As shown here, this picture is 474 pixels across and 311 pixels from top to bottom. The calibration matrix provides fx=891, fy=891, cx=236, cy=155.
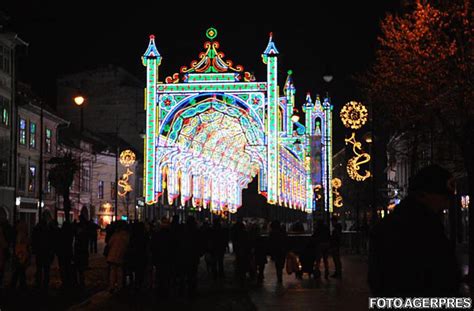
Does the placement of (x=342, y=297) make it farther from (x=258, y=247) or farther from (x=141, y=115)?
(x=141, y=115)

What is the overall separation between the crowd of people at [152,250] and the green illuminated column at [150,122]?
1986 cm

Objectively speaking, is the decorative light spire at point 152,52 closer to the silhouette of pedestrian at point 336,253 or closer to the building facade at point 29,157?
the building facade at point 29,157

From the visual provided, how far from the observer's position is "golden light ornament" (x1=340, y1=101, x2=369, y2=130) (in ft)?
106

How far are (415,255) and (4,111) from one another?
47836 millimetres

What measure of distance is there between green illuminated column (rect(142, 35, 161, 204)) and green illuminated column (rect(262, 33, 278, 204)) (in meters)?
5.87

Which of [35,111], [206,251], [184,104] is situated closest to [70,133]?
[35,111]

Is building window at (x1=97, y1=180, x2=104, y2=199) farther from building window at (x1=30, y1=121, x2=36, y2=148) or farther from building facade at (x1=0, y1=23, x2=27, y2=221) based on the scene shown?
building facade at (x1=0, y1=23, x2=27, y2=221)

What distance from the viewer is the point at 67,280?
22094mm

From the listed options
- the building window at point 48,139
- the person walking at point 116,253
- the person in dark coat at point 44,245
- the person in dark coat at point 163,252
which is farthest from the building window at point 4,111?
Answer: the person in dark coat at point 163,252

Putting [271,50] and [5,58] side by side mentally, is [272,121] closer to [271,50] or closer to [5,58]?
[271,50]

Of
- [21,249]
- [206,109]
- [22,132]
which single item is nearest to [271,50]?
[206,109]

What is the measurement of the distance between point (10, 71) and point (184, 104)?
11406 mm

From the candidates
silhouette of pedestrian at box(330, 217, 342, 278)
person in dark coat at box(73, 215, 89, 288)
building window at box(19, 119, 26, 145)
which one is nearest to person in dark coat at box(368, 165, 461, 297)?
person in dark coat at box(73, 215, 89, 288)

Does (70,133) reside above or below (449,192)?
above
